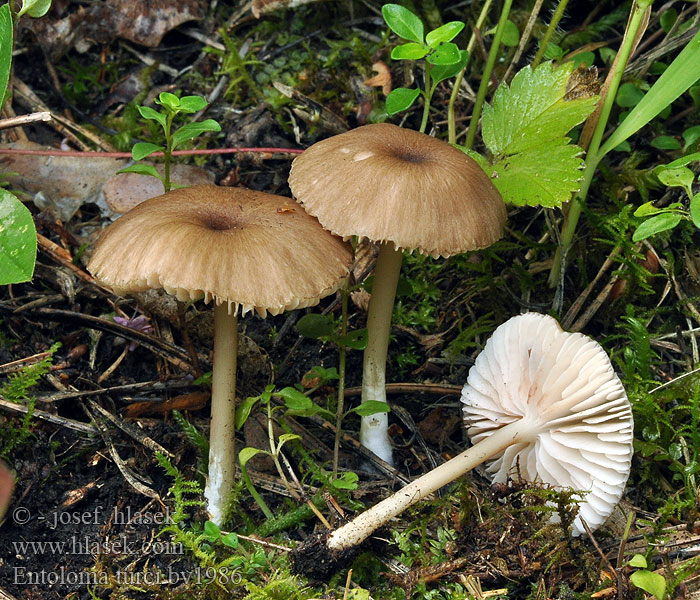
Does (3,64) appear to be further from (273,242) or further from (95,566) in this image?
(95,566)

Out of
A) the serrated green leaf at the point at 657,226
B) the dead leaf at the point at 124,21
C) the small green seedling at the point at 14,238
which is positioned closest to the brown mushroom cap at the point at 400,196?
the serrated green leaf at the point at 657,226

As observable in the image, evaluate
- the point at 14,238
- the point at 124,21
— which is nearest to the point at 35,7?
the point at 14,238

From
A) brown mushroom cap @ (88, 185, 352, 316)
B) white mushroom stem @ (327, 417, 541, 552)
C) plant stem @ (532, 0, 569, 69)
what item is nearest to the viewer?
brown mushroom cap @ (88, 185, 352, 316)

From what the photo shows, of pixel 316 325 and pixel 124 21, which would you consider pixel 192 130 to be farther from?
pixel 124 21

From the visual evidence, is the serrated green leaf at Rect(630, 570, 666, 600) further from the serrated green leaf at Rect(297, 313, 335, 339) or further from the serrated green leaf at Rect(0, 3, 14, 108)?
the serrated green leaf at Rect(0, 3, 14, 108)

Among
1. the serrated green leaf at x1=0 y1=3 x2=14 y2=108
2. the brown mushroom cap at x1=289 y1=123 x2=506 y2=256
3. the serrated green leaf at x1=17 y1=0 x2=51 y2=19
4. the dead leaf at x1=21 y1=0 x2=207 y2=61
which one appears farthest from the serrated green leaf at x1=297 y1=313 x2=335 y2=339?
the dead leaf at x1=21 y1=0 x2=207 y2=61

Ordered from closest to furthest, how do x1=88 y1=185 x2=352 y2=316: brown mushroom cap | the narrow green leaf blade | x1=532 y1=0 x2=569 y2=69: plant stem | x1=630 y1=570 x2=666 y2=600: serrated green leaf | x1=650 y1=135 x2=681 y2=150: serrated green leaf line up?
x1=630 y1=570 x2=666 y2=600: serrated green leaf
x1=88 y1=185 x2=352 y2=316: brown mushroom cap
the narrow green leaf blade
x1=532 y1=0 x2=569 y2=69: plant stem
x1=650 y1=135 x2=681 y2=150: serrated green leaf

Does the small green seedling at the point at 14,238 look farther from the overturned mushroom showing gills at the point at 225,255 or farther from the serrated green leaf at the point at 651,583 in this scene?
the serrated green leaf at the point at 651,583
